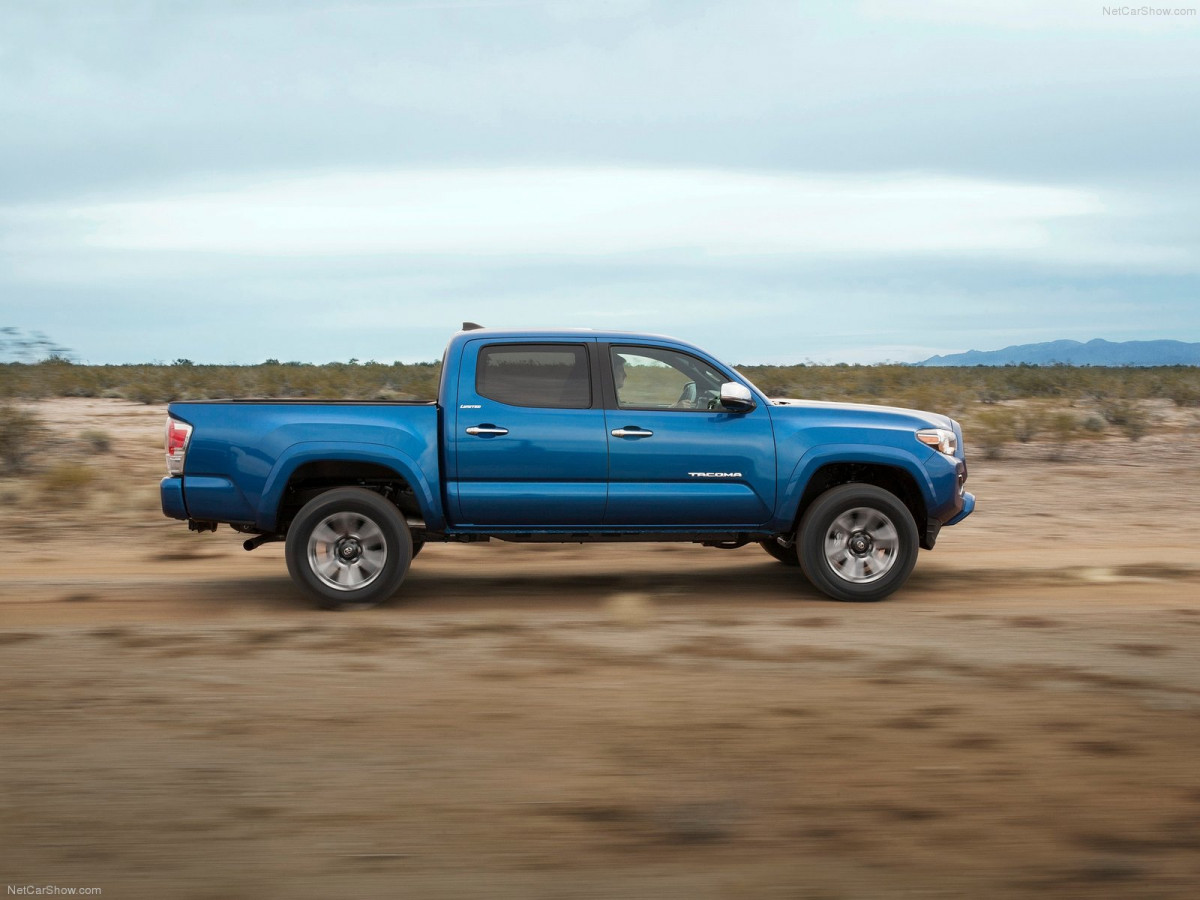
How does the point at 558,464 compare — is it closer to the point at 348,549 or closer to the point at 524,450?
the point at 524,450

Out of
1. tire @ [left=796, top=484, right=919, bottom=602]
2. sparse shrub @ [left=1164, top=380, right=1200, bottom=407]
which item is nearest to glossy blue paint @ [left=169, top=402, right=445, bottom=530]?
tire @ [left=796, top=484, right=919, bottom=602]

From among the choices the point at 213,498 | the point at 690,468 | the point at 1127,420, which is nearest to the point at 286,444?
the point at 213,498

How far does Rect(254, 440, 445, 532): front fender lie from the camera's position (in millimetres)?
7840

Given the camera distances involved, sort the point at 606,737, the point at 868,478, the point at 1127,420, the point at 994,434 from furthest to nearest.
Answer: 1. the point at 1127,420
2. the point at 994,434
3. the point at 868,478
4. the point at 606,737

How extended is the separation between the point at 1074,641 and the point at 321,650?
445 centimetres

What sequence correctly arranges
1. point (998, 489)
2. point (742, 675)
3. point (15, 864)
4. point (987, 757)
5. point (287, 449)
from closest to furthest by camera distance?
point (15, 864)
point (987, 757)
point (742, 675)
point (287, 449)
point (998, 489)

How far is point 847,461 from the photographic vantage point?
8.24 m

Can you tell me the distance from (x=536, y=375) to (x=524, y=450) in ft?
1.90

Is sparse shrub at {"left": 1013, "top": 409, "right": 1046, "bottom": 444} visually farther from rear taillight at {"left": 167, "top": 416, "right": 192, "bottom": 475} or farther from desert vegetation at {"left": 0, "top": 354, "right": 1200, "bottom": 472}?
rear taillight at {"left": 167, "top": 416, "right": 192, "bottom": 475}

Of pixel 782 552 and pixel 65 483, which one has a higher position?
pixel 65 483

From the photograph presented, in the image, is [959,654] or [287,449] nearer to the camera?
[959,654]

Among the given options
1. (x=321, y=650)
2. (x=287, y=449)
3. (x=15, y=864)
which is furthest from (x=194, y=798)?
(x=287, y=449)

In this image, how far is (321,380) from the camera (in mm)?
42031

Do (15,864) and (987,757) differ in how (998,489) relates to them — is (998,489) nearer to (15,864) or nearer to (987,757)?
(987,757)
